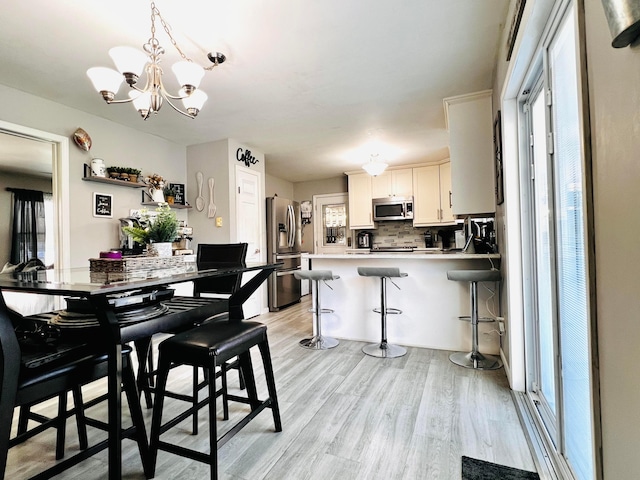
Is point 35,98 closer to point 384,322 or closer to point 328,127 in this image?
point 328,127

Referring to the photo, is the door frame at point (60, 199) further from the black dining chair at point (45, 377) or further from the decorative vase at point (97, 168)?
the black dining chair at point (45, 377)

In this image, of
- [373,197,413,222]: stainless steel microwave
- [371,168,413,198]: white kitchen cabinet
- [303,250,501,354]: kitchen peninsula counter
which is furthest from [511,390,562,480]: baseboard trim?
[371,168,413,198]: white kitchen cabinet

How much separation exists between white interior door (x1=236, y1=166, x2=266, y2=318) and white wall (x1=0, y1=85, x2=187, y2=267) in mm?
1082

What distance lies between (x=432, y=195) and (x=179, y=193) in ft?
13.4

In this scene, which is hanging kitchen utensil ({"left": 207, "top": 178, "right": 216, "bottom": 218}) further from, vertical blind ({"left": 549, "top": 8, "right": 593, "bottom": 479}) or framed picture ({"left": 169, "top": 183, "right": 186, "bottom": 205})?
vertical blind ({"left": 549, "top": 8, "right": 593, "bottom": 479})

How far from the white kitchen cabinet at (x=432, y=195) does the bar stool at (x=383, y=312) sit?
8.80 ft

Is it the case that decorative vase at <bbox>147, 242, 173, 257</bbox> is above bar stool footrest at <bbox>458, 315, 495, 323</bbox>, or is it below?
above

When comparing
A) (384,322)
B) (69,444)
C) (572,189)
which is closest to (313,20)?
(572,189)

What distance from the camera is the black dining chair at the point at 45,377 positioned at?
38.6 inches

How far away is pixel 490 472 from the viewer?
4.64 ft

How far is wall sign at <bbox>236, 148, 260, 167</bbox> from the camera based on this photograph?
171 inches

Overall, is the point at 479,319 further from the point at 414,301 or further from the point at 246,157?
the point at 246,157

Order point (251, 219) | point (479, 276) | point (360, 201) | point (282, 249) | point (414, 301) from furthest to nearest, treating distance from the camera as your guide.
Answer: point (360, 201), point (282, 249), point (251, 219), point (414, 301), point (479, 276)

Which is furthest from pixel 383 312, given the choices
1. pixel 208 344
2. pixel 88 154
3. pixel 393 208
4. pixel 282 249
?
pixel 88 154
